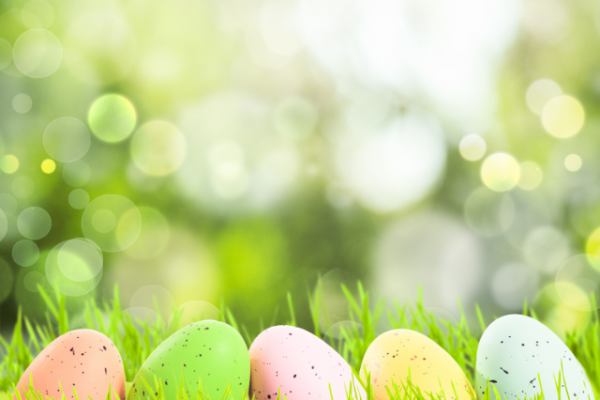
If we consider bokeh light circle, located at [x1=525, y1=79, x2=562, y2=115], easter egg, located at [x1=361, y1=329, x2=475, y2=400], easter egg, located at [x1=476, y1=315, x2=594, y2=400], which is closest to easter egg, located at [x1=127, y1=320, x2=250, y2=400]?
easter egg, located at [x1=361, y1=329, x2=475, y2=400]

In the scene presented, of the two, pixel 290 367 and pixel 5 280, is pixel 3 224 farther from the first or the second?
pixel 290 367

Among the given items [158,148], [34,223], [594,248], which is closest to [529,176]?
[594,248]

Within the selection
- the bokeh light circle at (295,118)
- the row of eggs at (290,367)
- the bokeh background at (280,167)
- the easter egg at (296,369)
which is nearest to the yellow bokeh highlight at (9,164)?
the bokeh background at (280,167)

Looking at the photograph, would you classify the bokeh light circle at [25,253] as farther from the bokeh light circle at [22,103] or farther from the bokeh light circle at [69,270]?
the bokeh light circle at [22,103]

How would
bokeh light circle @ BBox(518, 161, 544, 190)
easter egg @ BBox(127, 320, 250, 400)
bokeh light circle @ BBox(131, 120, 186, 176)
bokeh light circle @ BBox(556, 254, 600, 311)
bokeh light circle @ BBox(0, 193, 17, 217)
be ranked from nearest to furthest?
easter egg @ BBox(127, 320, 250, 400), bokeh light circle @ BBox(556, 254, 600, 311), bokeh light circle @ BBox(0, 193, 17, 217), bokeh light circle @ BBox(518, 161, 544, 190), bokeh light circle @ BBox(131, 120, 186, 176)

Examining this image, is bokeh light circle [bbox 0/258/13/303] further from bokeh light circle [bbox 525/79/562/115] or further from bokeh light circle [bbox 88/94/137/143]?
bokeh light circle [bbox 525/79/562/115]

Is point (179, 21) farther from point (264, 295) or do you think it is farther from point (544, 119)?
point (544, 119)
